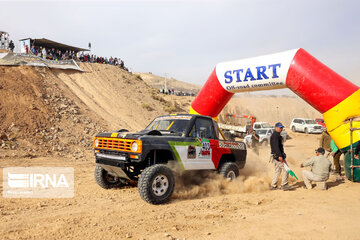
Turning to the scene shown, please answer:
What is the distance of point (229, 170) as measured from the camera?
7207mm

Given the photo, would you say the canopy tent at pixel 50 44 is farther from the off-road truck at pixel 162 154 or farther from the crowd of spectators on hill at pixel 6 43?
the off-road truck at pixel 162 154

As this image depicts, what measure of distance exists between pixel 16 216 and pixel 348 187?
7921mm

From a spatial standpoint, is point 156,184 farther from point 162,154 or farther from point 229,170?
point 229,170

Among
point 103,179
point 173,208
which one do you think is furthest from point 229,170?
point 103,179

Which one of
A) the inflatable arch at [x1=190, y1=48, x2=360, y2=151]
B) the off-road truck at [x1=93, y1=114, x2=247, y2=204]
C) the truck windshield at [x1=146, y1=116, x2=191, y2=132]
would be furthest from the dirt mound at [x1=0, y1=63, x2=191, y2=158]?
the inflatable arch at [x1=190, y1=48, x2=360, y2=151]

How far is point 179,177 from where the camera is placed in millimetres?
6887

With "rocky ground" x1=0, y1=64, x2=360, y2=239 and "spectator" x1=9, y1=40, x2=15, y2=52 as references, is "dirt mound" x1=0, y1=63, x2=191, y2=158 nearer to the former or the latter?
"rocky ground" x1=0, y1=64, x2=360, y2=239

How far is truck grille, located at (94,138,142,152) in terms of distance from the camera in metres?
5.64

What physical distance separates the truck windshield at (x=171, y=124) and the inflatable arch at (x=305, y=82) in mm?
3015

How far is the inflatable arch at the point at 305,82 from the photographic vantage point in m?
7.37

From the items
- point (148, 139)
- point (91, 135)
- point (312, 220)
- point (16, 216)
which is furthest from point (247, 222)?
point (91, 135)

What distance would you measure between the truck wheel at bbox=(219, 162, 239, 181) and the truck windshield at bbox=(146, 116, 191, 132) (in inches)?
60.7

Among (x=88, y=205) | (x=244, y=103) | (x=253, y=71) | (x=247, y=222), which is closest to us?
(x=247, y=222)

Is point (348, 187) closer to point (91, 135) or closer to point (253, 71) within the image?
point (253, 71)
